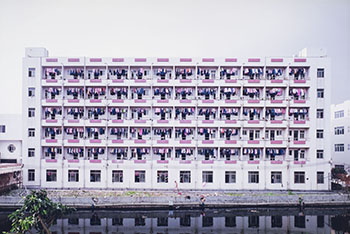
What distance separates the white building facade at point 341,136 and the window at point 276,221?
20.9 meters

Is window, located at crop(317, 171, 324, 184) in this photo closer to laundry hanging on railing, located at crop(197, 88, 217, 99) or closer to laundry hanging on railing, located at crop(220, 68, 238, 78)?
laundry hanging on railing, located at crop(197, 88, 217, 99)

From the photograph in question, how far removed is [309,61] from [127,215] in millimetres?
29495

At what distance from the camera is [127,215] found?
23.6m

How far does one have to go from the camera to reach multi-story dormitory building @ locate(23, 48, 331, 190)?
1175 inches

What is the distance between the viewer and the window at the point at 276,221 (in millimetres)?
21625

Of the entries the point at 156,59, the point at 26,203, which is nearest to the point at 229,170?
the point at 156,59

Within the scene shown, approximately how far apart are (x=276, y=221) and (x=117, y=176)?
19418 millimetres

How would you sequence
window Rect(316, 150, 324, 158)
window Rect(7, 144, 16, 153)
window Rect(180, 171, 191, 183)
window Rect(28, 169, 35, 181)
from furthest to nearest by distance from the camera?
window Rect(7, 144, 16, 153) → window Rect(180, 171, 191, 183) → window Rect(28, 169, 35, 181) → window Rect(316, 150, 324, 158)

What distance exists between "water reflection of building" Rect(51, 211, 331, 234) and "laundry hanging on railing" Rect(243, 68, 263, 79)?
17.1 meters

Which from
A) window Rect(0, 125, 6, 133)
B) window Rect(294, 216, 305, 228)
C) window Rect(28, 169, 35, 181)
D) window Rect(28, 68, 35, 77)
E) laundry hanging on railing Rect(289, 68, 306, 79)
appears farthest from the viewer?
window Rect(0, 125, 6, 133)

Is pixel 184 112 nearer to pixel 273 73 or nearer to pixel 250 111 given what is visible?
pixel 250 111

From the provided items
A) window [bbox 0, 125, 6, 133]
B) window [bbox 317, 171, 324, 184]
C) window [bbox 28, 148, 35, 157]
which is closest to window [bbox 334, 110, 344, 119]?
window [bbox 317, 171, 324, 184]

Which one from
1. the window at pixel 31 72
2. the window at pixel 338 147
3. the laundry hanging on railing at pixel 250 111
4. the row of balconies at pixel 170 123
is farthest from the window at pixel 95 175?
the window at pixel 338 147

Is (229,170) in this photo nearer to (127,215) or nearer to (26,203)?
(127,215)
